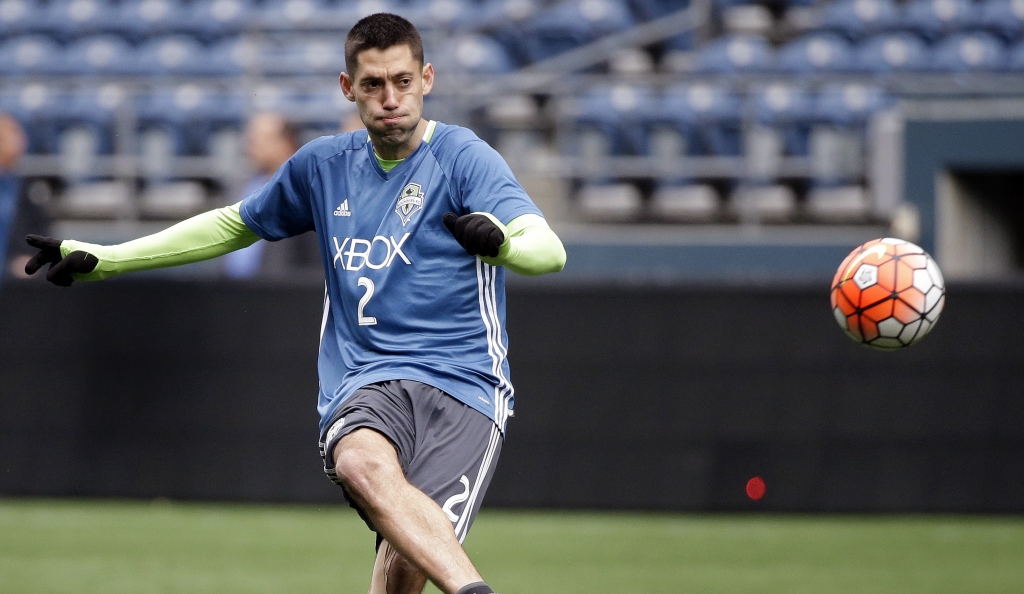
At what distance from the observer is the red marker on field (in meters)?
9.70

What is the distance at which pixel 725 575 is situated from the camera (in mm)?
7543

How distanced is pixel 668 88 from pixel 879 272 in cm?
751

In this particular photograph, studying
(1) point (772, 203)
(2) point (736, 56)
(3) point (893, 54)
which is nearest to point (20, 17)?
(2) point (736, 56)

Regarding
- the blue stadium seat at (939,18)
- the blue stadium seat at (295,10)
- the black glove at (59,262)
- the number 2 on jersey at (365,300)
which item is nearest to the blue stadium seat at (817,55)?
the blue stadium seat at (939,18)

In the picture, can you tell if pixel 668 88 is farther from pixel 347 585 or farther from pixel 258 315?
pixel 347 585

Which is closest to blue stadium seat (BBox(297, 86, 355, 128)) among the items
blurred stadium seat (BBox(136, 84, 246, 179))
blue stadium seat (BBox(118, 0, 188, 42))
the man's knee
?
blurred stadium seat (BBox(136, 84, 246, 179))

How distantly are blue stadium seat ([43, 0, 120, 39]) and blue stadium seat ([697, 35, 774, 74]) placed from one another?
6.85m

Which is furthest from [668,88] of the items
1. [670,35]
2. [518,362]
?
[518,362]

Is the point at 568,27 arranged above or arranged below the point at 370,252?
above

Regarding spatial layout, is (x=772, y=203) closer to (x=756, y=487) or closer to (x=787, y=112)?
(x=787, y=112)

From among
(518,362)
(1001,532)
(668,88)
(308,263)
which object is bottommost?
(1001,532)

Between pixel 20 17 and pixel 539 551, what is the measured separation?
1114 cm

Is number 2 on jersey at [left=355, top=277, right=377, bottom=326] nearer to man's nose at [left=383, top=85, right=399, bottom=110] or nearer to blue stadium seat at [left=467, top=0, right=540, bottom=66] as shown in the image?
man's nose at [left=383, top=85, right=399, bottom=110]

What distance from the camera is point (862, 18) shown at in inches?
570
